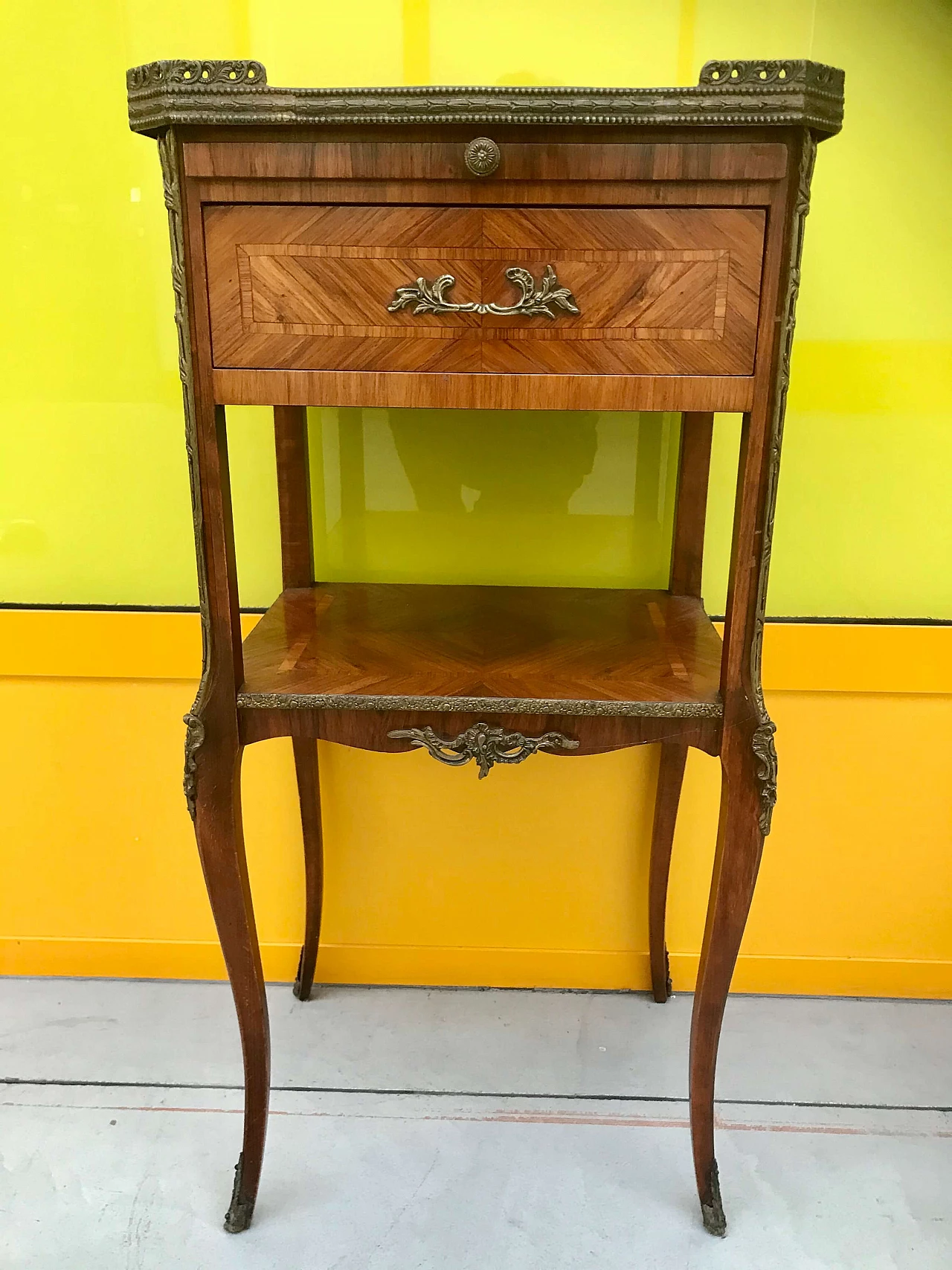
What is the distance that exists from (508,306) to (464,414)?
57cm

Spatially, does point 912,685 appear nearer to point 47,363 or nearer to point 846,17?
point 846,17

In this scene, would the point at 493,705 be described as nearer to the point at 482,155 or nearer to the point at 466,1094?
the point at 482,155

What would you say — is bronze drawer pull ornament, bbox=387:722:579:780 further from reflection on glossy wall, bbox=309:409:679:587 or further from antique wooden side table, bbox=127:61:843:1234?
reflection on glossy wall, bbox=309:409:679:587

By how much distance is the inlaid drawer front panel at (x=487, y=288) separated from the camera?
41.4 inches

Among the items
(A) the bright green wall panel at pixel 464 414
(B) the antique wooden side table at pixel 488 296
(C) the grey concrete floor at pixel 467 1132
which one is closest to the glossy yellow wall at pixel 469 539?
(A) the bright green wall panel at pixel 464 414

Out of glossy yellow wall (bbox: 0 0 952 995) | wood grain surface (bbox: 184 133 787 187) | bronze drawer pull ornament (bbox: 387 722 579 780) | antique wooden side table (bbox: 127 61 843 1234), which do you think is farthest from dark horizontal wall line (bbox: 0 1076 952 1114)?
wood grain surface (bbox: 184 133 787 187)

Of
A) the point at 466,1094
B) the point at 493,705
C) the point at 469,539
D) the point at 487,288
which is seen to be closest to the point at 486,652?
the point at 493,705

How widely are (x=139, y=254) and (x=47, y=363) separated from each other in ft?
0.82

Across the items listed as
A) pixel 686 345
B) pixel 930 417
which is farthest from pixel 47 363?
pixel 930 417

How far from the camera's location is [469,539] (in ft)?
5.54

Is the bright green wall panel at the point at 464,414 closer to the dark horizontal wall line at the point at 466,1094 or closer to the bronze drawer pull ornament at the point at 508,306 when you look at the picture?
the bronze drawer pull ornament at the point at 508,306

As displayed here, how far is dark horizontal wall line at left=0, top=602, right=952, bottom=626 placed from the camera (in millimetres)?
1685

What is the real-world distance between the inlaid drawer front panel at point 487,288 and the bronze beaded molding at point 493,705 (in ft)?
1.32

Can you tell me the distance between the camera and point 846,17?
1.48 meters
